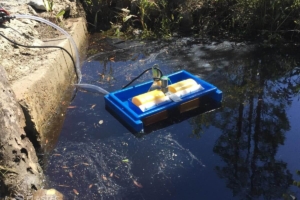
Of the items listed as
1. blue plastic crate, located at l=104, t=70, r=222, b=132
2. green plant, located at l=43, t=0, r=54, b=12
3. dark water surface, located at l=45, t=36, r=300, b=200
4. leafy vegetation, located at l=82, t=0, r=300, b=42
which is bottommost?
dark water surface, located at l=45, t=36, r=300, b=200

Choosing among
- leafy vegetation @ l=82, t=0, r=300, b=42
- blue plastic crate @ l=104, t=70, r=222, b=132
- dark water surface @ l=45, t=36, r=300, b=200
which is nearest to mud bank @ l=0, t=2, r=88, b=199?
dark water surface @ l=45, t=36, r=300, b=200

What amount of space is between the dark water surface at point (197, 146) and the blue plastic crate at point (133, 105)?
13 centimetres

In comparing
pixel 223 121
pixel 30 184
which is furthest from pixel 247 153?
pixel 30 184

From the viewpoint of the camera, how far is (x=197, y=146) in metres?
4.13

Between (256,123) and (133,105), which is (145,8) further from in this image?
(256,123)

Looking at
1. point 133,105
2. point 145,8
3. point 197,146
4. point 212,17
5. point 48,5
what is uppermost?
point 48,5

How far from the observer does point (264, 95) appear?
5.05m

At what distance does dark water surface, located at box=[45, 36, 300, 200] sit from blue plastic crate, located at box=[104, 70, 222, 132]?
130 millimetres

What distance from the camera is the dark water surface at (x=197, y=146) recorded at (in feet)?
11.7

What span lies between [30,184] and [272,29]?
5367 mm

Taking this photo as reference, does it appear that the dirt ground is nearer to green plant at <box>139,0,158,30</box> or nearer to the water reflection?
green plant at <box>139,0,158,30</box>

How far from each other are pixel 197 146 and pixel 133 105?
1.00 meters

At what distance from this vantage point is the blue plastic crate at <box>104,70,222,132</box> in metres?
4.34

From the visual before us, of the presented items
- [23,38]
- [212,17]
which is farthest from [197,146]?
[212,17]
